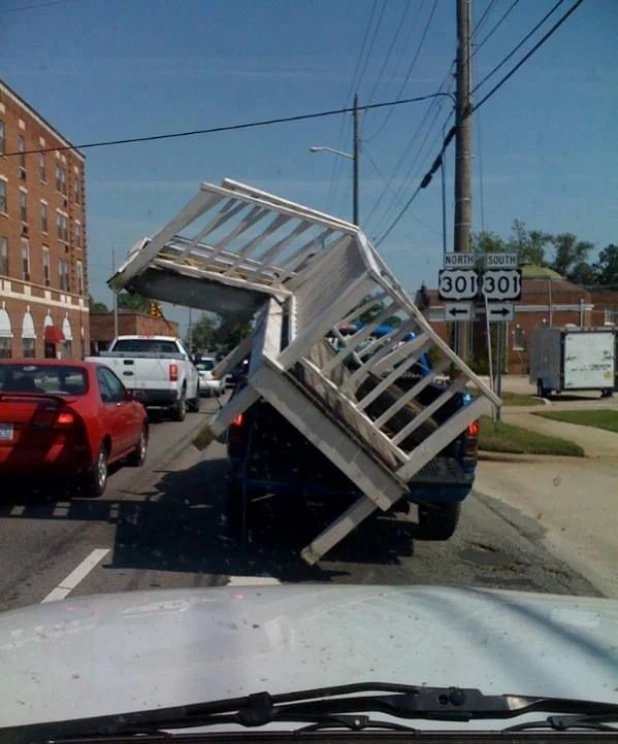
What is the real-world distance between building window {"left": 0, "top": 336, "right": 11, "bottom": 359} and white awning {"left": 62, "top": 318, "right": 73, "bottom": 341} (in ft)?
33.6

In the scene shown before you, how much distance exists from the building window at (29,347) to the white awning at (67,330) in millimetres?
5832

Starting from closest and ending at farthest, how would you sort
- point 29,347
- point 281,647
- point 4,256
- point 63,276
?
point 281,647, point 4,256, point 29,347, point 63,276

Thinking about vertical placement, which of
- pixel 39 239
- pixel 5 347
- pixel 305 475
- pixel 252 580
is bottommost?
pixel 252 580

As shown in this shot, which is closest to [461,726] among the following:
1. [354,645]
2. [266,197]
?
[354,645]

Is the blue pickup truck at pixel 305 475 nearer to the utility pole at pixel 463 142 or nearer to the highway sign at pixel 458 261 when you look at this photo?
the highway sign at pixel 458 261

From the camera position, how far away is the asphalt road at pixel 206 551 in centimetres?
761

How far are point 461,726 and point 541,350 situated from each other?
32542mm

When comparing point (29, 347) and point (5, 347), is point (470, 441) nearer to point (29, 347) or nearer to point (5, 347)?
point (5, 347)

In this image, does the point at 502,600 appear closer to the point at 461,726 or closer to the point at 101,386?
the point at 461,726

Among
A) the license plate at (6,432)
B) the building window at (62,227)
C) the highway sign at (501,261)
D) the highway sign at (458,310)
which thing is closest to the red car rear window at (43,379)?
the license plate at (6,432)

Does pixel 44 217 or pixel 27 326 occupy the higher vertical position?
pixel 44 217

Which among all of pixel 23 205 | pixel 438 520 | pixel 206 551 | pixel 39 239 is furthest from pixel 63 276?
pixel 438 520

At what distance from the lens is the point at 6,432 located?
10672mm

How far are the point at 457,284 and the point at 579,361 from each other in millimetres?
17206
